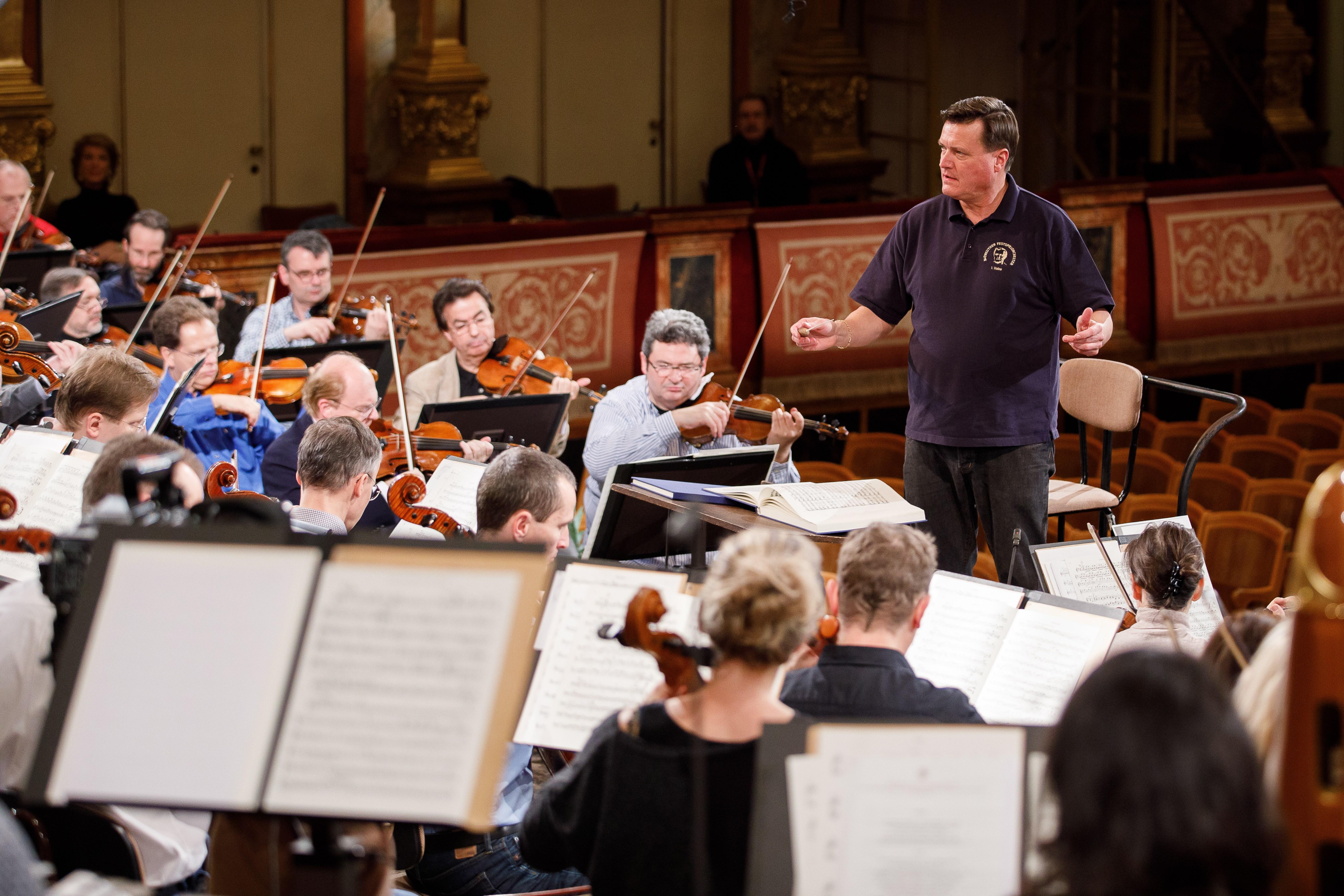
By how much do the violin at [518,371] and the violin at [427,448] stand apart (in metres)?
0.82

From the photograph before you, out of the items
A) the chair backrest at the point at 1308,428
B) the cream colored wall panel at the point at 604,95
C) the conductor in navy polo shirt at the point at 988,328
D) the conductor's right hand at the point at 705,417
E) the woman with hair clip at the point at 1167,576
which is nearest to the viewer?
the woman with hair clip at the point at 1167,576

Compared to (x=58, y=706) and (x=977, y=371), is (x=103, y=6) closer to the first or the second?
(x=977, y=371)

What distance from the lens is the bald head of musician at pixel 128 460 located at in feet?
7.76

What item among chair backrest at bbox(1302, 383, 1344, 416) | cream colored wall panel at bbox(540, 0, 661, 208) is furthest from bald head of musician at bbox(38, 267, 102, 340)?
chair backrest at bbox(1302, 383, 1344, 416)

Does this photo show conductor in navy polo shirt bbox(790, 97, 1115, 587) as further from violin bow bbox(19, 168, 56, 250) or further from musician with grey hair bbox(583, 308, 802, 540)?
violin bow bbox(19, 168, 56, 250)

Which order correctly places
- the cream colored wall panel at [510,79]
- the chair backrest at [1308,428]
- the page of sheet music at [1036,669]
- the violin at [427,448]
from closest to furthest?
the page of sheet music at [1036,669] < the violin at [427,448] < the chair backrest at [1308,428] < the cream colored wall panel at [510,79]

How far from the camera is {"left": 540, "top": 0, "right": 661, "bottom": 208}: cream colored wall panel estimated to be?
33.0 ft

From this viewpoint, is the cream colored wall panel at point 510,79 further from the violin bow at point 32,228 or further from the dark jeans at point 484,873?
the dark jeans at point 484,873

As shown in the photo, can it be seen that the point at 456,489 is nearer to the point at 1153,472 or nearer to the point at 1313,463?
the point at 1153,472

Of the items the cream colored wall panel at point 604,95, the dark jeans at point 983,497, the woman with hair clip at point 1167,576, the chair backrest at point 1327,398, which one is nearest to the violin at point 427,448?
the dark jeans at point 983,497

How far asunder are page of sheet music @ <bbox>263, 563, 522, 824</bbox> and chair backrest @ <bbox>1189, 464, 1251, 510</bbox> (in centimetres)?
466

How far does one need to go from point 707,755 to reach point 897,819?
0.30m

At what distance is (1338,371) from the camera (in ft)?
29.1

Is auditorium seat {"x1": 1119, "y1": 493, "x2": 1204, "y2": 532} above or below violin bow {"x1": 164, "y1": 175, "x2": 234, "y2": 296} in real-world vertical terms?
below
